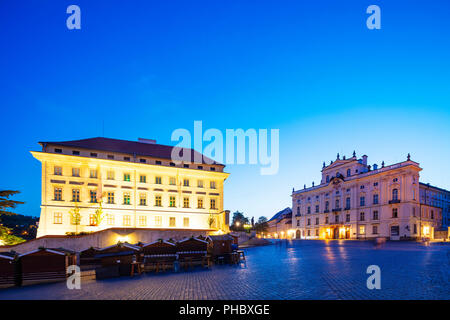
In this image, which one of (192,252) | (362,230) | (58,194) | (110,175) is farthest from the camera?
(362,230)

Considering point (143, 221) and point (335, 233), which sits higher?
point (143, 221)

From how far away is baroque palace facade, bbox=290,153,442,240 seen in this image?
4941 centimetres

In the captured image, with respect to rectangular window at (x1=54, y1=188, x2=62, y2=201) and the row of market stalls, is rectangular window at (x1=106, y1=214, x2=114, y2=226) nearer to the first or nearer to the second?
rectangular window at (x1=54, y1=188, x2=62, y2=201)

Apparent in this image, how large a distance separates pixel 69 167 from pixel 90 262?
2040 cm

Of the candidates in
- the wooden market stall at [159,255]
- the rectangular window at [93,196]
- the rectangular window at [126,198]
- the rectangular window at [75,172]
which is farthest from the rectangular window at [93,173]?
the wooden market stall at [159,255]

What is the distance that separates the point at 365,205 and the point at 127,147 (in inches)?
1797

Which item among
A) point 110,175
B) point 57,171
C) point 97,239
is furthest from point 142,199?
point 97,239

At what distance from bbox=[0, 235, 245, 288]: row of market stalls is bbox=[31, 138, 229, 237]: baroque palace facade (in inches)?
620

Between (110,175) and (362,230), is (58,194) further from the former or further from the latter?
(362,230)

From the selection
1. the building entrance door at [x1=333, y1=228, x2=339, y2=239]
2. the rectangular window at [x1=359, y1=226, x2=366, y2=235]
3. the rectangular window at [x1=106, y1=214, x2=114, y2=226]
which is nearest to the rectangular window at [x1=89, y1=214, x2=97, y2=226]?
the rectangular window at [x1=106, y1=214, x2=114, y2=226]

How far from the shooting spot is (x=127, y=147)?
145 feet

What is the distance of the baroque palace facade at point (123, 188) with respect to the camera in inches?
1457

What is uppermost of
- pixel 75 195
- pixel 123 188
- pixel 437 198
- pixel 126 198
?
pixel 123 188

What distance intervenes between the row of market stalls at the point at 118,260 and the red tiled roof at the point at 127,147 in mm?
21357
